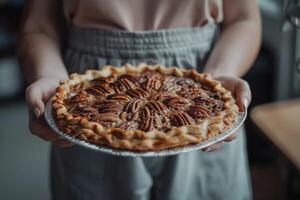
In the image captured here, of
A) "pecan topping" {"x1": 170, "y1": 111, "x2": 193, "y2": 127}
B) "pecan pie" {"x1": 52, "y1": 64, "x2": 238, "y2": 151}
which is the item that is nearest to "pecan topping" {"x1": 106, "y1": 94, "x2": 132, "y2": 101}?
"pecan pie" {"x1": 52, "y1": 64, "x2": 238, "y2": 151}

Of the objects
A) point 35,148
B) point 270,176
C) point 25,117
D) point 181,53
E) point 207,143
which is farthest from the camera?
point 25,117

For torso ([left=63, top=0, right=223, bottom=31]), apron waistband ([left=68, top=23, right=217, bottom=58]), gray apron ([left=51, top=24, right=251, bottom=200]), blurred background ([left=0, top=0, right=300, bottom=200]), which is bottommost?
blurred background ([left=0, top=0, right=300, bottom=200])

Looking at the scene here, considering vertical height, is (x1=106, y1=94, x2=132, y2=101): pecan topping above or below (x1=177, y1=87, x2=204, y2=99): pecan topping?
above

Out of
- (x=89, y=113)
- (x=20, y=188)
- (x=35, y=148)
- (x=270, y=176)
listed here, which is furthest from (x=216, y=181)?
(x=35, y=148)

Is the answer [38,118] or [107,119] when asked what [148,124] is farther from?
[38,118]

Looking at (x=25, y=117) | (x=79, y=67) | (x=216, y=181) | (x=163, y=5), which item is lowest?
(x=25, y=117)

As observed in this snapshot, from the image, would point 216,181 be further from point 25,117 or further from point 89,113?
point 25,117

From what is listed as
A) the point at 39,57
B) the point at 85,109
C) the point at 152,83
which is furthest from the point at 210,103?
the point at 39,57

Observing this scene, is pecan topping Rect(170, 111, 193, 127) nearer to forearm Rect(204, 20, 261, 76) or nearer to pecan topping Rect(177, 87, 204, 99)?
pecan topping Rect(177, 87, 204, 99)

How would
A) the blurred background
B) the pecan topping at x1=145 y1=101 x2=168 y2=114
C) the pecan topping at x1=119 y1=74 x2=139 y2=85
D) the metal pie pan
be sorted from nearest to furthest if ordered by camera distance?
the metal pie pan
the pecan topping at x1=145 y1=101 x2=168 y2=114
the pecan topping at x1=119 y1=74 x2=139 y2=85
the blurred background
